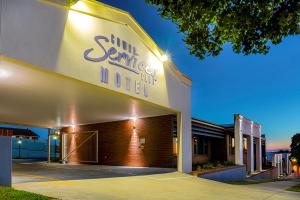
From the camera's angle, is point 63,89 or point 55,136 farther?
point 55,136

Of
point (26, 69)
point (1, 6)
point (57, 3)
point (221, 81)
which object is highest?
point (221, 81)

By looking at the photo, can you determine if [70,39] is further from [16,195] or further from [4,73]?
[16,195]

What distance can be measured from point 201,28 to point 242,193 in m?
5.36

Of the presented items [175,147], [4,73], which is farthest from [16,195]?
[175,147]

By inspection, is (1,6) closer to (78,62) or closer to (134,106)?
(78,62)

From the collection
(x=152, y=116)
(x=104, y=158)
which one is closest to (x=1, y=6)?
(x=152, y=116)

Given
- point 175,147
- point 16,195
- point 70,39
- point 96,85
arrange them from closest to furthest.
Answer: point 16,195
point 70,39
point 96,85
point 175,147

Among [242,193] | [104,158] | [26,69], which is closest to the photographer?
[26,69]

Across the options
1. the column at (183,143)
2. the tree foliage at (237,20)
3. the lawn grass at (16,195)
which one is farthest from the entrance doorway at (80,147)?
the tree foliage at (237,20)

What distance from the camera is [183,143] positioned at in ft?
52.6

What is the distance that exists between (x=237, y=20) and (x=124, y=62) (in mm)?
4763

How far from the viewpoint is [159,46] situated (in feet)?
47.3

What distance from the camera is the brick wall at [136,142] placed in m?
17.5

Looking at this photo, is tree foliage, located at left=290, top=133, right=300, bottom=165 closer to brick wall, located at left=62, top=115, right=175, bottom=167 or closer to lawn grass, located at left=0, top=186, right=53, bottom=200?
brick wall, located at left=62, top=115, right=175, bottom=167
